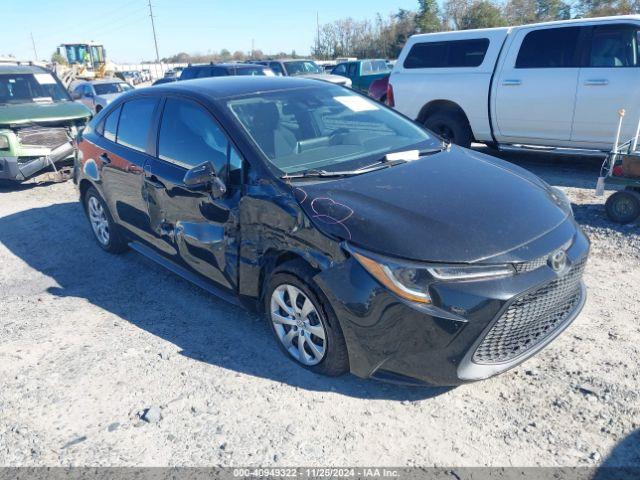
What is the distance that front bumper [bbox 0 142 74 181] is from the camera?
7.92 metres

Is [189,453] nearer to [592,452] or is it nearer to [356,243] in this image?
[356,243]

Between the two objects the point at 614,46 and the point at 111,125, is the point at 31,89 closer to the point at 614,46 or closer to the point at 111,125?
the point at 111,125

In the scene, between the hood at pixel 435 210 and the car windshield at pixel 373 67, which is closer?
the hood at pixel 435 210

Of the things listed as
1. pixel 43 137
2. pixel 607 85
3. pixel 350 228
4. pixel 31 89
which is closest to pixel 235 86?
pixel 350 228

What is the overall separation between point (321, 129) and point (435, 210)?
1.35 metres

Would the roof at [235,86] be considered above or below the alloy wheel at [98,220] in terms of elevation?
above

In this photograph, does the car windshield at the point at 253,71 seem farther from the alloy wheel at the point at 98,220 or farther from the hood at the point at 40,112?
the alloy wheel at the point at 98,220

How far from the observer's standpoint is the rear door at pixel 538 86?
7035mm

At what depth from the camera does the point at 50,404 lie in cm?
319

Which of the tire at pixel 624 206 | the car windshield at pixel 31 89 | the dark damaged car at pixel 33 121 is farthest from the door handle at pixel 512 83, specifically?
the car windshield at pixel 31 89

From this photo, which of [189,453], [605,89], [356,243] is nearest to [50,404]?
[189,453]

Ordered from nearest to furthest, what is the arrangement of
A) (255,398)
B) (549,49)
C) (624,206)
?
(255,398) < (624,206) < (549,49)

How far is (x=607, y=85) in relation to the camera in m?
6.68

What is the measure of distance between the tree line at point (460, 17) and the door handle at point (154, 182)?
3417cm
